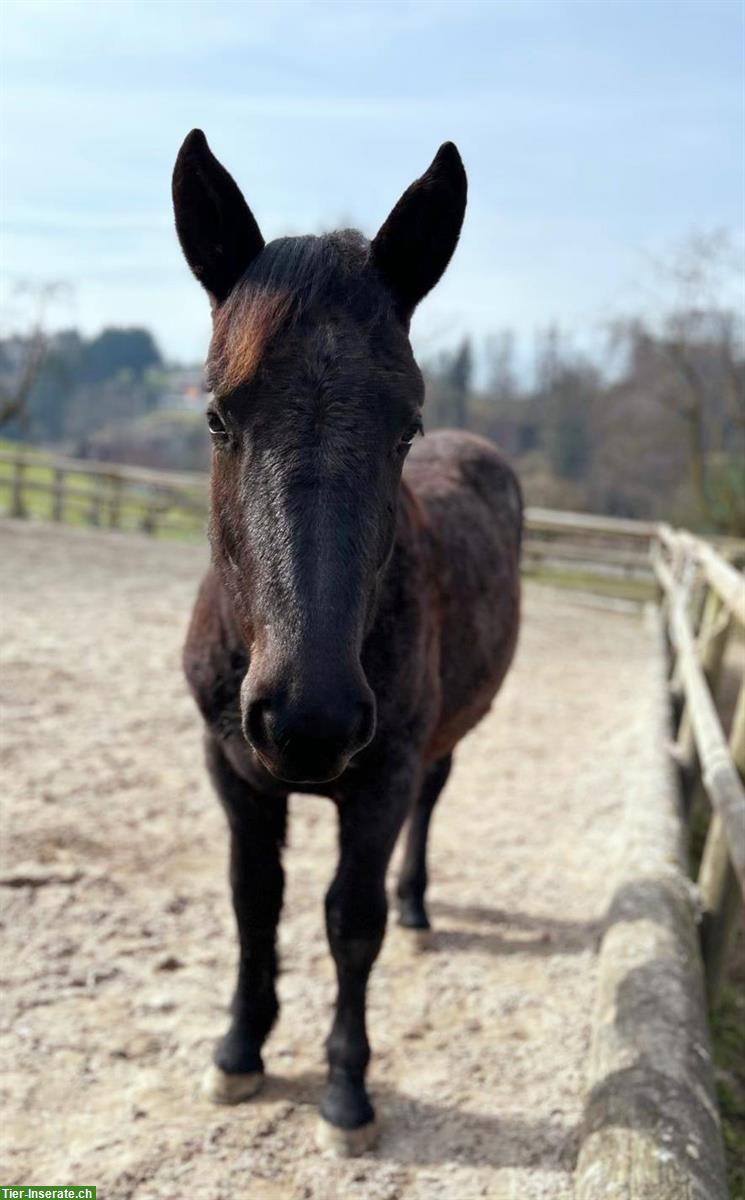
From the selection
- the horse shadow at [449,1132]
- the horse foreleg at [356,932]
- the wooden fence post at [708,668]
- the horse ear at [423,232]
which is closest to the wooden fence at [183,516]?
the wooden fence post at [708,668]

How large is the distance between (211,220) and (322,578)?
971 mm

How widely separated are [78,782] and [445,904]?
195cm

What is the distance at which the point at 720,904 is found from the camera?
11.0 feet


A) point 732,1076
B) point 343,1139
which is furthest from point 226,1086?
point 732,1076

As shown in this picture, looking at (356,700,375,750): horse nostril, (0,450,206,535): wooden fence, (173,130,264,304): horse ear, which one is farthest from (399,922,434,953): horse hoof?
Result: (0,450,206,535): wooden fence

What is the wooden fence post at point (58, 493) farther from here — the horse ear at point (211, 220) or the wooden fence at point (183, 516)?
the horse ear at point (211, 220)

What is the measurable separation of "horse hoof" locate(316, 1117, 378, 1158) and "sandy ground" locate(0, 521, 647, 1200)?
3cm

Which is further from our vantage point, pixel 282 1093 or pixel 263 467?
pixel 282 1093

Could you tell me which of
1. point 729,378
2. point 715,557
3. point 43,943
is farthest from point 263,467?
point 729,378

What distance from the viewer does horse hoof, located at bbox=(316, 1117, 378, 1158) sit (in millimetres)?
2344

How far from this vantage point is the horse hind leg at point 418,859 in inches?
142

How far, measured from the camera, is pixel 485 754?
6188 mm

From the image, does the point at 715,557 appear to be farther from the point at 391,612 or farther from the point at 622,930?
the point at 391,612

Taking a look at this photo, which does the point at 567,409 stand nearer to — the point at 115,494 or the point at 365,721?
the point at 115,494
